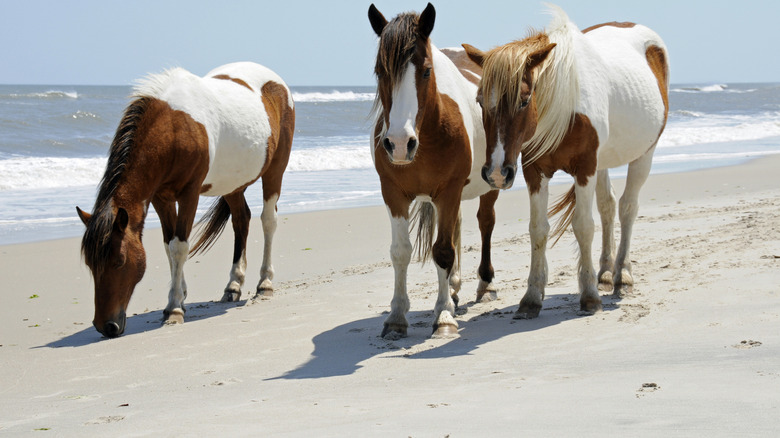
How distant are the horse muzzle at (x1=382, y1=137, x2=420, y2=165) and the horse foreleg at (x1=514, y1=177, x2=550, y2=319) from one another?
1445mm

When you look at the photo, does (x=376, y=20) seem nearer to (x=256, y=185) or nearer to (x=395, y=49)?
(x=395, y=49)

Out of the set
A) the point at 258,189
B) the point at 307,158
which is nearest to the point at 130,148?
the point at 258,189

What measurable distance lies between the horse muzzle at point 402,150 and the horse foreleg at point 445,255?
0.73 m

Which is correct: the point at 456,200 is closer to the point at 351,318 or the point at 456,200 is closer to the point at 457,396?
the point at 351,318

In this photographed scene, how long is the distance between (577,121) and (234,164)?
287cm

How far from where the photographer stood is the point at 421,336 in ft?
16.3

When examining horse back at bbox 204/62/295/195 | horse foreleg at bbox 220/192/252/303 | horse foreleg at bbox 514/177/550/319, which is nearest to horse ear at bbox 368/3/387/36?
horse foreleg at bbox 514/177/550/319

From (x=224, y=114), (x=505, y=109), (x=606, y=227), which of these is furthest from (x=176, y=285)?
(x=606, y=227)

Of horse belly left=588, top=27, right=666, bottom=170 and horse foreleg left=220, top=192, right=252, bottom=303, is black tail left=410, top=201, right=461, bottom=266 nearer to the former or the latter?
horse belly left=588, top=27, right=666, bottom=170

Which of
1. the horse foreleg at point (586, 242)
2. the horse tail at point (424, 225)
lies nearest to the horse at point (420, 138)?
the horse foreleg at point (586, 242)

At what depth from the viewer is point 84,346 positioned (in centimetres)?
515

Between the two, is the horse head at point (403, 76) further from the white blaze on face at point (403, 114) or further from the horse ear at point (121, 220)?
the horse ear at point (121, 220)

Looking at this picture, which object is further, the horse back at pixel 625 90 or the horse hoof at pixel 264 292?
the horse hoof at pixel 264 292

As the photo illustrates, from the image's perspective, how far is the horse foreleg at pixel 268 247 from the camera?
6766 mm
